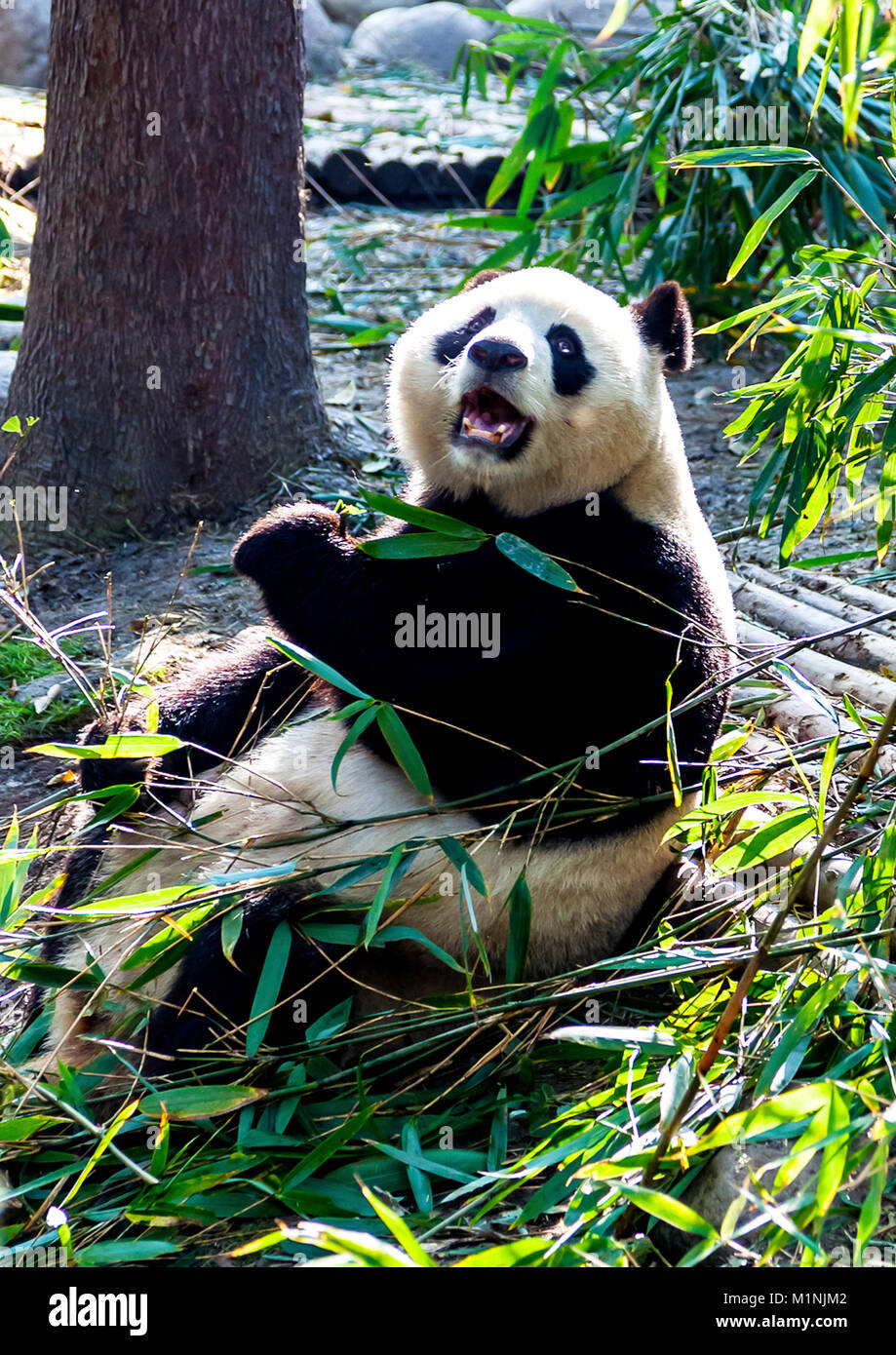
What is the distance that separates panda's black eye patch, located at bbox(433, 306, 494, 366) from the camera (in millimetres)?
2936

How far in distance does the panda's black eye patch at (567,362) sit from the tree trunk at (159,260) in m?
1.93

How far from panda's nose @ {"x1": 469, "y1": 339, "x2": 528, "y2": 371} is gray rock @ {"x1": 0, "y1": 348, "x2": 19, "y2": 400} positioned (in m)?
2.63

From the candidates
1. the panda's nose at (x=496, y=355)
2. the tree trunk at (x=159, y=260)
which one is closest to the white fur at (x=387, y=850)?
the panda's nose at (x=496, y=355)

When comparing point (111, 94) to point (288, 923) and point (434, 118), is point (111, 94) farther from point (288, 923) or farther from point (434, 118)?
point (434, 118)

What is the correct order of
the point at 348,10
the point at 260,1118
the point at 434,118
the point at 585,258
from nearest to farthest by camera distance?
the point at 260,1118, the point at 585,258, the point at 434,118, the point at 348,10

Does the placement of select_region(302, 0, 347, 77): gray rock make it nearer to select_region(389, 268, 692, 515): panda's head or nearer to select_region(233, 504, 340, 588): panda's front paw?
select_region(389, 268, 692, 515): panda's head

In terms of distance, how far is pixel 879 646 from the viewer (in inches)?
138

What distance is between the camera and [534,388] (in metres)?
2.72

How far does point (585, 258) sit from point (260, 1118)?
5.18m

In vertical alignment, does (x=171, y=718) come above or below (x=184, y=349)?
below

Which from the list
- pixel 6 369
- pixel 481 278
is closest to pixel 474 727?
pixel 481 278

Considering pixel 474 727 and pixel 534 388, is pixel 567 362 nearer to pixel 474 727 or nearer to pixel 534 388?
pixel 534 388
